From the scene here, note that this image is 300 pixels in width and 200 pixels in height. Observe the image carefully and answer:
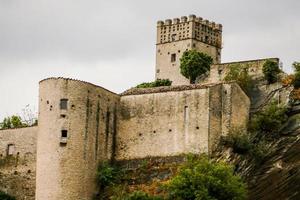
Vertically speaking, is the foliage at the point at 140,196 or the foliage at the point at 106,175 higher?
the foliage at the point at 106,175

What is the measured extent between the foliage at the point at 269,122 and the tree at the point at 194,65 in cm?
1278

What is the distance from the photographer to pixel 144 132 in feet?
305

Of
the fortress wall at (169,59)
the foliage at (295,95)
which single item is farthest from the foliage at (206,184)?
the fortress wall at (169,59)

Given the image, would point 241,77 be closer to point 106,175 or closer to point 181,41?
point 106,175

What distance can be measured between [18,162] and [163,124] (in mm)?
12919

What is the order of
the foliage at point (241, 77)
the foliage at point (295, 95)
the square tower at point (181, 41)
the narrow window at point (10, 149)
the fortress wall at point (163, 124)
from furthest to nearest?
1. the square tower at point (181, 41)
2. the narrow window at point (10, 149)
3. the foliage at point (241, 77)
4. the foliage at point (295, 95)
5. the fortress wall at point (163, 124)

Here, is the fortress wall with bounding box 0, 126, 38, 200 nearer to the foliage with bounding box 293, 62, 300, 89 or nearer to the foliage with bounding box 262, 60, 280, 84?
the foliage with bounding box 262, 60, 280, 84

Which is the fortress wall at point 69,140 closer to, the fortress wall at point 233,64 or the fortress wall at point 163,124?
the fortress wall at point 163,124

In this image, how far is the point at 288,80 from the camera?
9694cm

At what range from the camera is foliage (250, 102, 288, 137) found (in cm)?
9319

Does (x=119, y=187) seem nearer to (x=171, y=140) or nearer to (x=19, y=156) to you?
(x=171, y=140)

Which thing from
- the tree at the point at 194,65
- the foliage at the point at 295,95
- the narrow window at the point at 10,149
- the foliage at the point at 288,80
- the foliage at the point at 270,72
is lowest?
the narrow window at the point at 10,149

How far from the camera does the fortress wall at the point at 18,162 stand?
97.5 m

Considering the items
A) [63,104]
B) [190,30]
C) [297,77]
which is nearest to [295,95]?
[297,77]
